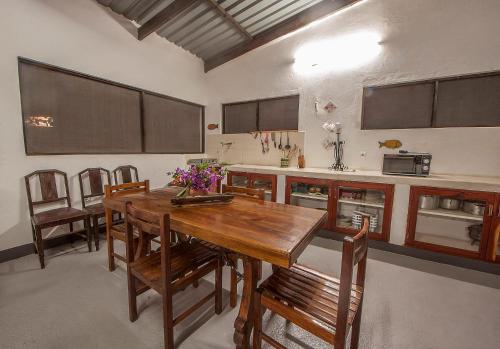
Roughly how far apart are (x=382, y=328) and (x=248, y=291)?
1.05 m

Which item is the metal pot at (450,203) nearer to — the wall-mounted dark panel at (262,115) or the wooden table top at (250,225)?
the wooden table top at (250,225)

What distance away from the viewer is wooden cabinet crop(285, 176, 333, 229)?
2928 millimetres

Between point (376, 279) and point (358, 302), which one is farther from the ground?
point (358, 302)

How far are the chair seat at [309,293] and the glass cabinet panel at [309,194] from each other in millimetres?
1868

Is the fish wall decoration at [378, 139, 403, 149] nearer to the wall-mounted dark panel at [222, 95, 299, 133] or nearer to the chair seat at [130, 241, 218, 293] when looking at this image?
the wall-mounted dark panel at [222, 95, 299, 133]

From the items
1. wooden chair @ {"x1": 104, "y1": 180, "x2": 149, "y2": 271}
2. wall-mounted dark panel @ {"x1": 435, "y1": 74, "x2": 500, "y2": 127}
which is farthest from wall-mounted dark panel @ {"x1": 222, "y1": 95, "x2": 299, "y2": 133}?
wooden chair @ {"x1": 104, "y1": 180, "x2": 149, "y2": 271}

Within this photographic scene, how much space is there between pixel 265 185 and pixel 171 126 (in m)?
2.09

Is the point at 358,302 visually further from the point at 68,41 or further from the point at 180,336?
the point at 68,41

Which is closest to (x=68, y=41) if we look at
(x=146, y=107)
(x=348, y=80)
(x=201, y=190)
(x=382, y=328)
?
(x=146, y=107)

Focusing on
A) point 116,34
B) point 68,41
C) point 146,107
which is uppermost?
point 116,34

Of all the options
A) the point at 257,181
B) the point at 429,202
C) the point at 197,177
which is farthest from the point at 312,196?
the point at 197,177

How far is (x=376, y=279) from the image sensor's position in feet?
6.89

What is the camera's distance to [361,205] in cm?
294

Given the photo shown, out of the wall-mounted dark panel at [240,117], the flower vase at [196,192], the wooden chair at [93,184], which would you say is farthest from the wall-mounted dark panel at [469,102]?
the wooden chair at [93,184]
